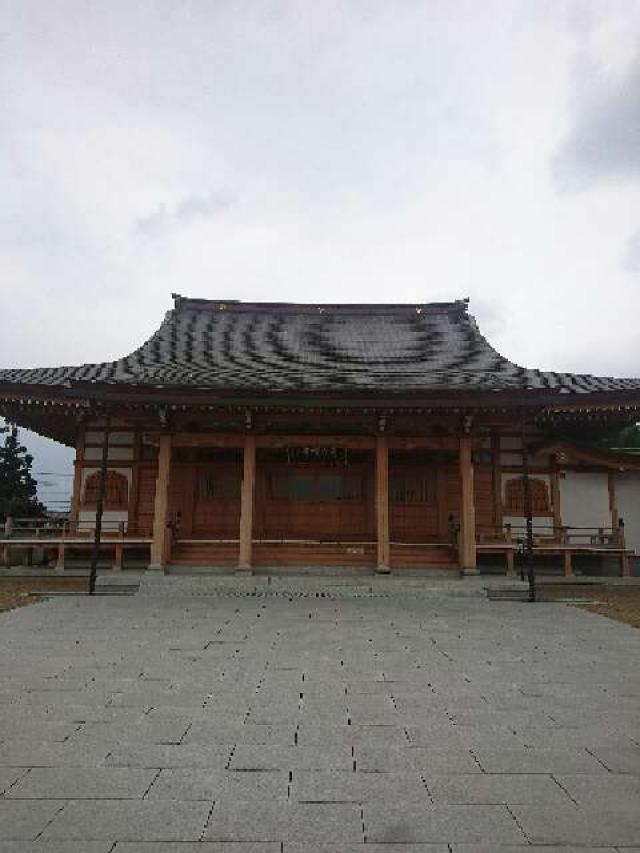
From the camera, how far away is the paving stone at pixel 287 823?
2650 mm

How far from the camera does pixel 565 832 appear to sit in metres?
Result: 2.70

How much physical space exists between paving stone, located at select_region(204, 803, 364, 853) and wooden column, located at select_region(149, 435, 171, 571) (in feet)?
33.9

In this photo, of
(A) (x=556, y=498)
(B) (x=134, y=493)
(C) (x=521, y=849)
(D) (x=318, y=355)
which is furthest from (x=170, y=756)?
(D) (x=318, y=355)

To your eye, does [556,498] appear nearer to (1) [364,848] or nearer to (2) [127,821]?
(1) [364,848]

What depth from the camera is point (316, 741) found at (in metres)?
3.89

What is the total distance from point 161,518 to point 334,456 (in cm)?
515

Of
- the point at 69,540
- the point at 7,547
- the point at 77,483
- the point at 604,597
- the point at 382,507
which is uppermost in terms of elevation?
the point at 77,483

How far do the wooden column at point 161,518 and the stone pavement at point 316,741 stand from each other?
481 centimetres

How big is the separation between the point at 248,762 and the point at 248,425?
989cm

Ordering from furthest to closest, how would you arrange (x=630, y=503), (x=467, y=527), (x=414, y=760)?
1. (x=630, y=503)
2. (x=467, y=527)
3. (x=414, y=760)

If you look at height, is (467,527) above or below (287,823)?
above

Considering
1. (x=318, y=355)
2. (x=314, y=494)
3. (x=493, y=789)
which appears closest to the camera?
(x=493, y=789)

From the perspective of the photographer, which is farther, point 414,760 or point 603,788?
point 414,760

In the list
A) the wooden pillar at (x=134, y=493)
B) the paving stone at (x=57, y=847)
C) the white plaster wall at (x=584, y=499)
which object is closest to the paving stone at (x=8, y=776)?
the paving stone at (x=57, y=847)
